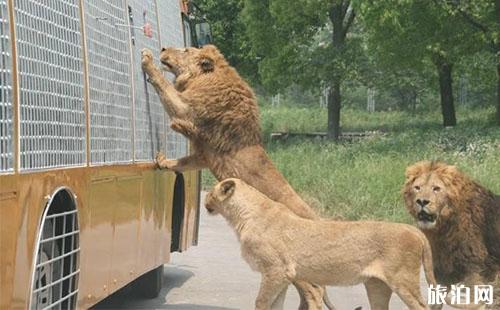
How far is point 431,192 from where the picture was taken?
8812mm

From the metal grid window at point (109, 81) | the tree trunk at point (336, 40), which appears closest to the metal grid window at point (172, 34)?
the metal grid window at point (109, 81)

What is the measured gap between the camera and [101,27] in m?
7.17

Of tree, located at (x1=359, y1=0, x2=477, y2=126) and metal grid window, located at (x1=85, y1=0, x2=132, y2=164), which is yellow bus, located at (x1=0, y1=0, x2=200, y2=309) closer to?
metal grid window, located at (x1=85, y1=0, x2=132, y2=164)

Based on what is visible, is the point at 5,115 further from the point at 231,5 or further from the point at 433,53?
the point at 231,5

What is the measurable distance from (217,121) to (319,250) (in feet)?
5.96

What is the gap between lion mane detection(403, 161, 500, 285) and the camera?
8.98m

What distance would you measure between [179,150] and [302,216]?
225 cm

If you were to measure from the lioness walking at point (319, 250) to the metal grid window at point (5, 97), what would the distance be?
2.85 metres

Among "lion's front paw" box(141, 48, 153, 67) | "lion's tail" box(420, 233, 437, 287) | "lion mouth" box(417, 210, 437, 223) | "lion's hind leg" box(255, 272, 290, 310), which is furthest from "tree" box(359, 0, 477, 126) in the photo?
"lion's hind leg" box(255, 272, 290, 310)

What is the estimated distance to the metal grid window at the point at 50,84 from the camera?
534 centimetres

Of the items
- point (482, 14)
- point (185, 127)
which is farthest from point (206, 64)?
point (482, 14)

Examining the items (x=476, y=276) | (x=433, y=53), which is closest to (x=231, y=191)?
(x=476, y=276)

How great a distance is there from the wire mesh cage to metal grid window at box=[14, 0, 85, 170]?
1.15ft

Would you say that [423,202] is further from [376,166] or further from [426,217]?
[376,166]
